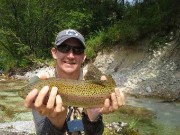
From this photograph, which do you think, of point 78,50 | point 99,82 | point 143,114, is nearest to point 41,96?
point 99,82

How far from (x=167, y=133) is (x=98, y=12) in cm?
2410

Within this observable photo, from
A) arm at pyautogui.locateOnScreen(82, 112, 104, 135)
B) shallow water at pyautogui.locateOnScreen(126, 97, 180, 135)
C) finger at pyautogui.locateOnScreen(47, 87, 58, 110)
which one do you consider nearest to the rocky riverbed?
shallow water at pyautogui.locateOnScreen(126, 97, 180, 135)

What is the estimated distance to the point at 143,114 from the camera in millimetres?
14922

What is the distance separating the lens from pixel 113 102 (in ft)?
13.4

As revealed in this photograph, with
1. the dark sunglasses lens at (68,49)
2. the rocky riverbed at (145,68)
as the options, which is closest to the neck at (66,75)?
the dark sunglasses lens at (68,49)

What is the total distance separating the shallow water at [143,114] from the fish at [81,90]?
24.3 feet

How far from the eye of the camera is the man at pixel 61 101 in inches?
150

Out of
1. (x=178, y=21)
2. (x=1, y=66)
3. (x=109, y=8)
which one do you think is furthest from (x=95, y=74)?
(x=1, y=66)

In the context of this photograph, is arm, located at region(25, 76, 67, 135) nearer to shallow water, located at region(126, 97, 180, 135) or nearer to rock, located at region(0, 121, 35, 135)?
rock, located at region(0, 121, 35, 135)

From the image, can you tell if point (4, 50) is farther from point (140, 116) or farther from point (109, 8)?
point (140, 116)

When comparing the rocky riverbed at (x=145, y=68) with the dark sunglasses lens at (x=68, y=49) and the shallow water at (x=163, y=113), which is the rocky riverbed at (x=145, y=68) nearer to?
the shallow water at (x=163, y=113)

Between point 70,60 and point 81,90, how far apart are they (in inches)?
26.3

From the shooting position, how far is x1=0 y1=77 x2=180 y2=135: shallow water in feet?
41.3

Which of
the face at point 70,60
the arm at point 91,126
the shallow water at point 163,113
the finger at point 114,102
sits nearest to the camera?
the finger at point 114,102
